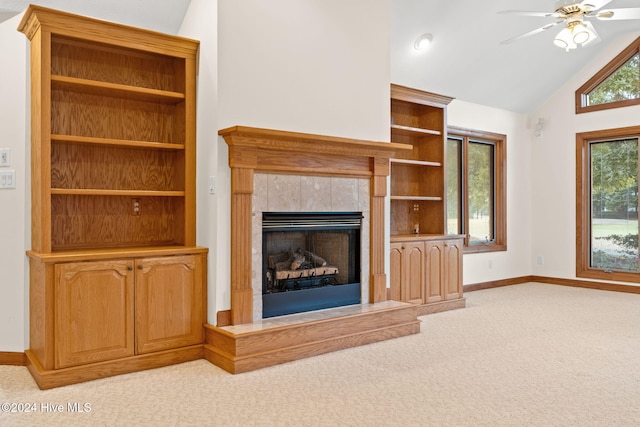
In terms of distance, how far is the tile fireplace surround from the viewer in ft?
11.7

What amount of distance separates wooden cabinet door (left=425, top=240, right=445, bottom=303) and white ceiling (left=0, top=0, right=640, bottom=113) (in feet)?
6.31

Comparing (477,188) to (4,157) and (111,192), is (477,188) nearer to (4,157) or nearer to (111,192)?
(111,192)

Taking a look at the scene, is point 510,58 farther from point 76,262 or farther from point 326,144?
point 76,262

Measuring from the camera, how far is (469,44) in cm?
566

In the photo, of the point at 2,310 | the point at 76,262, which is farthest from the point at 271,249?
the point at 2,310

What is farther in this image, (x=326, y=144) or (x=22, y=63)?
(x=326, y=144)

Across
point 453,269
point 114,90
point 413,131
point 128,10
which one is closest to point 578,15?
point 413,131

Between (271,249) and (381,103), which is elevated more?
(381,103)

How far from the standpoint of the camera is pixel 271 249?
4.04 metres

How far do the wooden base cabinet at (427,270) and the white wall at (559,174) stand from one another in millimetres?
2432

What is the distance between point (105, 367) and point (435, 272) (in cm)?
349

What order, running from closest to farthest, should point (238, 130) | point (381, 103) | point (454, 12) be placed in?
point (238, 130) → point (381, 103) → point (454, 12)

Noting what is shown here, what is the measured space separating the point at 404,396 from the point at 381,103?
8.71ft

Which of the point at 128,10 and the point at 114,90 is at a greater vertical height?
the point at 128,10
